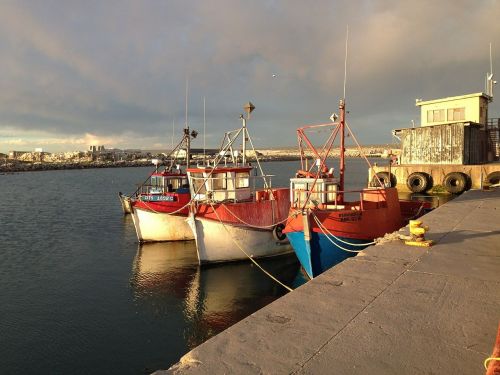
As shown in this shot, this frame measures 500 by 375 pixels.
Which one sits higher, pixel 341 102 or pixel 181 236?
pixel 341 102

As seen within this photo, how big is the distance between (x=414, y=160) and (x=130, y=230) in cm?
2869

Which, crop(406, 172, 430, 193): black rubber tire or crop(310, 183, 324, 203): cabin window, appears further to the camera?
crop(406, 172, 430, 193): black rubber tire

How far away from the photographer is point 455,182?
1400 inches

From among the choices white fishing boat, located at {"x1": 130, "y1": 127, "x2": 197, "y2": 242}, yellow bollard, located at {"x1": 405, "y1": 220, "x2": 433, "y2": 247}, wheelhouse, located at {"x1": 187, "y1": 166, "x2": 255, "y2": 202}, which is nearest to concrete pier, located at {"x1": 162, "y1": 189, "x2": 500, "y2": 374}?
yellow bollard, located at {"x1": 405, "y1": 220, "x2": 433, "y2": 247}

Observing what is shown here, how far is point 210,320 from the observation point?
1188 centimetres

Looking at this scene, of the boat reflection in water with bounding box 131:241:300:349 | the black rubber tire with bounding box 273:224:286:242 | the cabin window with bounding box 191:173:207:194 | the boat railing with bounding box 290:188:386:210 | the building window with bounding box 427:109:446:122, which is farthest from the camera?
the building window with bounding box 427:109:446:122

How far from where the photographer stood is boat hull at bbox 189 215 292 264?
16.5 m

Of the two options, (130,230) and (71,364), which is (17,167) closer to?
(130,230)

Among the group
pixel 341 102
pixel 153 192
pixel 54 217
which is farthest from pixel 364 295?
pixel 54 217

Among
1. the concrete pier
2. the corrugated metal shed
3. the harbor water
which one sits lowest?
the harbor water

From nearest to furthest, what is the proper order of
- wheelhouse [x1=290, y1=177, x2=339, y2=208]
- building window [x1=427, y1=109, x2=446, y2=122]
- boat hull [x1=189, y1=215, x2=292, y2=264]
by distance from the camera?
wheelhouse [x1=290, y1=177, x2=339, y2=208] → boat hull [x1=189, y1=215, x2=292, y2=264] → building window [x1=427, y1=109, x2=446, y2=122]

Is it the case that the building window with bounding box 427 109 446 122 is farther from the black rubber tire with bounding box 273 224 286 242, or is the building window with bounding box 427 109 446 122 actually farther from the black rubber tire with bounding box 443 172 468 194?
the black rubber tire with bounding box 273 224 286 242

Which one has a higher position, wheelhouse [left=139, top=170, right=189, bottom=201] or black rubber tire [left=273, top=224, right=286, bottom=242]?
wheelhouse [left=139, top=170, right=189, bottom=201]

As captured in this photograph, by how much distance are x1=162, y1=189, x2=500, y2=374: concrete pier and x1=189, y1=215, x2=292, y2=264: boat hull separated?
8.92 metres
